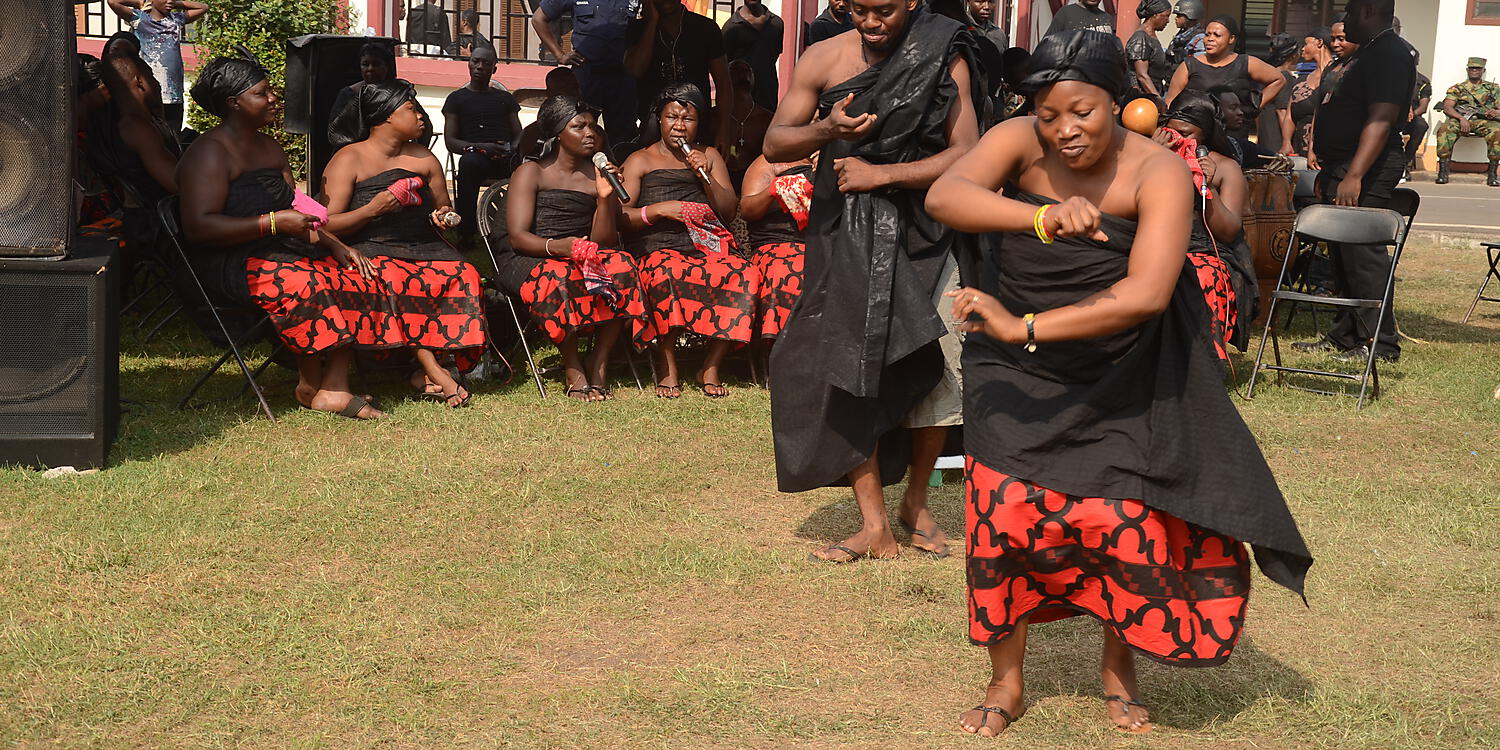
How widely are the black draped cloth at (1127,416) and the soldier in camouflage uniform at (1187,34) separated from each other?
27.7 ft

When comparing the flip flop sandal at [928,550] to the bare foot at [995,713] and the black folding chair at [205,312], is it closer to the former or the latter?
the bare foot at [995,713]

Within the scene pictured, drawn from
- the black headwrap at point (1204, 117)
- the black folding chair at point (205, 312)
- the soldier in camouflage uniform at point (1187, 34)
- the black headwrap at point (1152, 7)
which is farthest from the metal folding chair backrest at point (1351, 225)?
the black folding chair at point (205, 312)

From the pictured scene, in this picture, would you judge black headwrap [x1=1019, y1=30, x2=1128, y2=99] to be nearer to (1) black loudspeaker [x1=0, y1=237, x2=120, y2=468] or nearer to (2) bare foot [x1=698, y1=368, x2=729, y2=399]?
(1) black loudspeaker [x1=0, y1=237, x2=120, y2=468]

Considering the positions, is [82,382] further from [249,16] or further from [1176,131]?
[249,16]

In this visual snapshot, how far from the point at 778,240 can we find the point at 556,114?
4.44 ft

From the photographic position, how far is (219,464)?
5.95 metres

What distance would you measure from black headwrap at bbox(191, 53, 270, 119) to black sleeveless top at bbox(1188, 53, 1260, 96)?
6115 millimetres

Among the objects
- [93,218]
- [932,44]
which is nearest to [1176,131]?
[932,44]

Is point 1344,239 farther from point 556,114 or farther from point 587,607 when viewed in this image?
point 587,607

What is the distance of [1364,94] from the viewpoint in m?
8.73

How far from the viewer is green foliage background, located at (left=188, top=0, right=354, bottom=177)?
1332 centimetres

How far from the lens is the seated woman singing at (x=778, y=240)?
7320 mm

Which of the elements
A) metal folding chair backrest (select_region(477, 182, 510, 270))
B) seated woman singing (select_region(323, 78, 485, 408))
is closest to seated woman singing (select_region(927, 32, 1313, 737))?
seated woman singing (select_region(323, 78, 485, 408))

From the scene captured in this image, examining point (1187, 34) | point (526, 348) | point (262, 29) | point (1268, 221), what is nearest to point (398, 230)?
point (526, 348)
